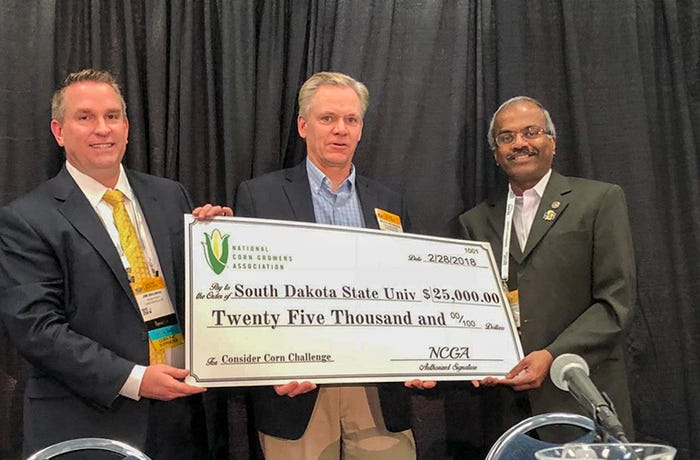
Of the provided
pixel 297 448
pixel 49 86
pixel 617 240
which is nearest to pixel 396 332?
pixel 297 448

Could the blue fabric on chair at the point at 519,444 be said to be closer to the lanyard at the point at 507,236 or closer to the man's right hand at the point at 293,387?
the man's right hand at the point at 293,387

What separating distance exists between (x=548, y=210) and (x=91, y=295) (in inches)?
70.3

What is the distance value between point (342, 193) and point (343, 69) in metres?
0.75

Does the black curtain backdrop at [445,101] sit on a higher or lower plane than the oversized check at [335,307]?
higher

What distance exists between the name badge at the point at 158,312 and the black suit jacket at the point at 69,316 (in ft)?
0.11

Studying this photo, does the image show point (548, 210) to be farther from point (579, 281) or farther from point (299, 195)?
point (299, 195)

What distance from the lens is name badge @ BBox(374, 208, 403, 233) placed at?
8.92 feet

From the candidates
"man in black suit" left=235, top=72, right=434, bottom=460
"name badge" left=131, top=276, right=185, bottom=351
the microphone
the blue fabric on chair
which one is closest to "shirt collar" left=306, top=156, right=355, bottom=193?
"man in black suit" left=235, top=72, right=434, bottom=460

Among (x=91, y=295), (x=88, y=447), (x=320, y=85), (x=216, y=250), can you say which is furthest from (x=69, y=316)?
(x=320, y=85)

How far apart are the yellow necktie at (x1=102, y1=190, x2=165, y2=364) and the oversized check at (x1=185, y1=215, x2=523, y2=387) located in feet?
0.79

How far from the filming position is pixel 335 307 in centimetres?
235

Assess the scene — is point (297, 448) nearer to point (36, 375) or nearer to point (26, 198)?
point (36, 375)

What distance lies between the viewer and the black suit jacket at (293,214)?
2430mm

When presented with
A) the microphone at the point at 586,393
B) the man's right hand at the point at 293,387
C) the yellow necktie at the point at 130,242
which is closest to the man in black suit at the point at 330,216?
the man's right hand at the point at 293,387
